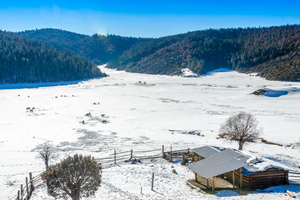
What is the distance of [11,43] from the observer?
153 meters

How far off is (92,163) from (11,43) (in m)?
173

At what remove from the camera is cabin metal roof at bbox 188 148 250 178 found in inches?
720

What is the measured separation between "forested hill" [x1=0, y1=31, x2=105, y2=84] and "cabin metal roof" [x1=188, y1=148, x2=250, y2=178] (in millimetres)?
124815

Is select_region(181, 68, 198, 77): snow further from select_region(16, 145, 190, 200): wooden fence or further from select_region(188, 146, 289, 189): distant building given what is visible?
select_region(188, 146, 289, 189): distant building

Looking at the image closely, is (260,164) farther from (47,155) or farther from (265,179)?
(47,155)

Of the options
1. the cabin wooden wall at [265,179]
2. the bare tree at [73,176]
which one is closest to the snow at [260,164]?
the cabin wooden wall at [265,179]

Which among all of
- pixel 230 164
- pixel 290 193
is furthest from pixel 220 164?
pixel 290 193

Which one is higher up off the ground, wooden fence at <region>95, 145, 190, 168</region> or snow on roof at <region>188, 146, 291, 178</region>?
snow on roof at <region>188, 146, 291, 178</region>

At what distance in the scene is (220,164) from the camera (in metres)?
19.3

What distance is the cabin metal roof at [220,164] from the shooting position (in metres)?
18.3

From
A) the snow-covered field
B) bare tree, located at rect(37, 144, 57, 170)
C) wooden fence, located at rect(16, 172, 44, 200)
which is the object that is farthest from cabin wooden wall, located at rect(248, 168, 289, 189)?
wooden fence, located at rect(16, 172, 44, 200)

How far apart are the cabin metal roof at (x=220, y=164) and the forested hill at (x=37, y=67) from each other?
4914 inches

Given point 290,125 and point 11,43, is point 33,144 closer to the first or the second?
point 290,125

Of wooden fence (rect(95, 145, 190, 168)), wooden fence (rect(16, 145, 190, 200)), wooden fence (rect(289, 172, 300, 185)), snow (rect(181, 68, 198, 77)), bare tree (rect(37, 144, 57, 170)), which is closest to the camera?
wooden fence (rect(289, 172, 300, 185))
